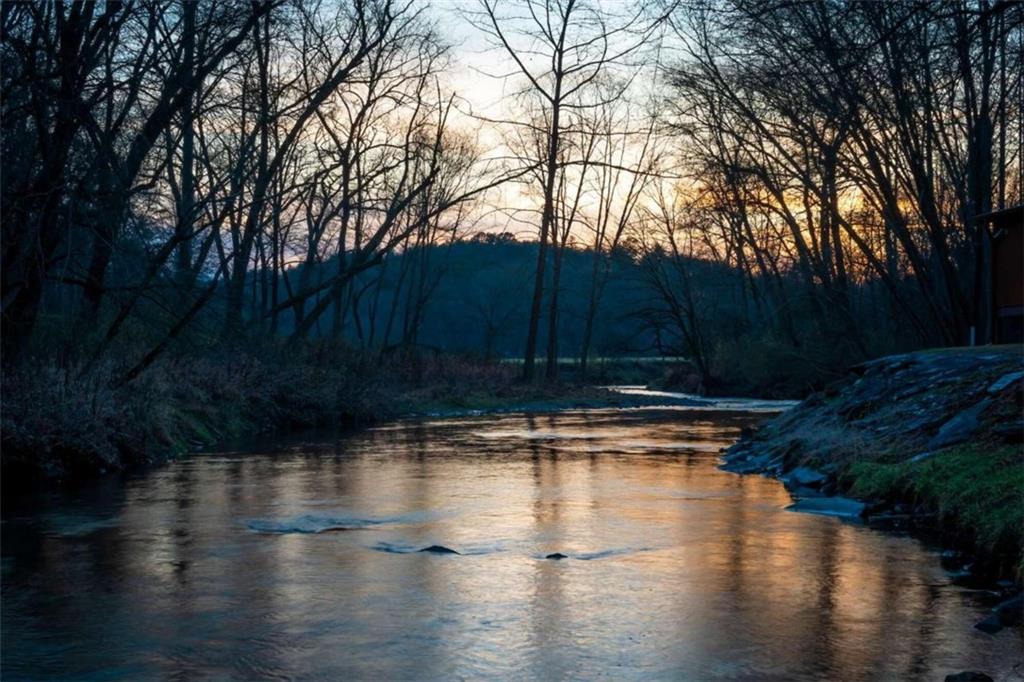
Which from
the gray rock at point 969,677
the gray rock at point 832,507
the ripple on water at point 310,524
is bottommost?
the gray rock at point 969,677

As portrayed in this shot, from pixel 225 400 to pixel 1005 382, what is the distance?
14999mm

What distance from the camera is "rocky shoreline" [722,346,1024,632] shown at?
8.91 m

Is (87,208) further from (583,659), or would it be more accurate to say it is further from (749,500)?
(583,659)

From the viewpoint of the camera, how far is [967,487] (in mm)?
10320

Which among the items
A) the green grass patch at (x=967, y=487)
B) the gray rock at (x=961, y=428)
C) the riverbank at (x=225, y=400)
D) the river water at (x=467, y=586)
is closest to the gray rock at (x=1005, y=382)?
the gray rock at (x=961, y=428)

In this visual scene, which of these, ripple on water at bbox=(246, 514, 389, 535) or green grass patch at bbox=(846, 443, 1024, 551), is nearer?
green grass patch at bbox=(846, 443, 1024, 551)

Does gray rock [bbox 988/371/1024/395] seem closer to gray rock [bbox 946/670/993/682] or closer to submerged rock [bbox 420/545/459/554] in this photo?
submerged rock [bbox 420/545/459/554]

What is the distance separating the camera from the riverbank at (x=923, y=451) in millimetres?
9391

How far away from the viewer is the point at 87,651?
648 centimetres

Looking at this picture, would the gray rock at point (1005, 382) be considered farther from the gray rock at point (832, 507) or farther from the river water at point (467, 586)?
the river water at point (467, 586)

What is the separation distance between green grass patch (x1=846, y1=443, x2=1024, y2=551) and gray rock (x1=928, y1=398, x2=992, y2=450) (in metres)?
0.38

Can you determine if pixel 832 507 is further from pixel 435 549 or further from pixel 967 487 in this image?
pixel 435 549

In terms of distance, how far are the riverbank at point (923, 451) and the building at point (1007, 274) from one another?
14.5 feet

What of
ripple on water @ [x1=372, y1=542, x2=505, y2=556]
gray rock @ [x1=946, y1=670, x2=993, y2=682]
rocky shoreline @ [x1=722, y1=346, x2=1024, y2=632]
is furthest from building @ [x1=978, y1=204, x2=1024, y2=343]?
gray rock @ [x1=946, y1=670, x2=993, y2=682]
